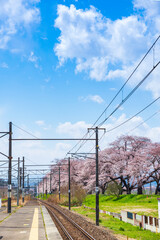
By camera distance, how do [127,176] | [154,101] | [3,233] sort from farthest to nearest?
[127,176] < [3,233] < [154,101]

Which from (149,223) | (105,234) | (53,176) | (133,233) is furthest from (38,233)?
(53,176)

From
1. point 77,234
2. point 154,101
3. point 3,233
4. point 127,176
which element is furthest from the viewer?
point 127,176

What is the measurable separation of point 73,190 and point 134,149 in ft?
45.4

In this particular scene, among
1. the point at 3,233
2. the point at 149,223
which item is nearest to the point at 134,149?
the point at 149,223

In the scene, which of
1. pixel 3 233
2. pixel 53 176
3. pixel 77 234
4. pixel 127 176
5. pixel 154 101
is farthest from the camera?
pixel 53 176

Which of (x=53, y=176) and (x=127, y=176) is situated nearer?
(x=127, y=176)

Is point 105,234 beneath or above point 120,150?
beneath

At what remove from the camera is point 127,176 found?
5500 centimetres

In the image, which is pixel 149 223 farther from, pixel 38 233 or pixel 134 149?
pixel 134 149

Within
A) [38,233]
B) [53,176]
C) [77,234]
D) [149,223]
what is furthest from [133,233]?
[53,176]

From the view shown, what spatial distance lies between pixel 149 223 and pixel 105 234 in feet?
10.5

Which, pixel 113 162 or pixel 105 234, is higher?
pixel 113 162

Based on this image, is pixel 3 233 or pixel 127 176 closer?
pixel 3 233

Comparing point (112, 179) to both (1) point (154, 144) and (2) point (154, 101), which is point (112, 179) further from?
(2) point (154, 101)
